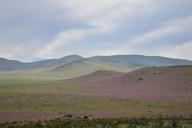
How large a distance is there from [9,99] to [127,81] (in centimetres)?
3265

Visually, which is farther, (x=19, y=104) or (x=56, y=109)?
(x=19, y=104)

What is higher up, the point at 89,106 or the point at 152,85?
the point at 152,85

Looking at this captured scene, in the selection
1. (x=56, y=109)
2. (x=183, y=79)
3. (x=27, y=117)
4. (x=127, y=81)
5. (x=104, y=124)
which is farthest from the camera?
(x=127, y=81)

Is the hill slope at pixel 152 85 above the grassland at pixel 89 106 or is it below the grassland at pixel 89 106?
above

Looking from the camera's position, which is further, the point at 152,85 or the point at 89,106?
the point at 152,85

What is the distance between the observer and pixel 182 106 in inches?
1574

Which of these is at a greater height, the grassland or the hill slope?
the hill slope

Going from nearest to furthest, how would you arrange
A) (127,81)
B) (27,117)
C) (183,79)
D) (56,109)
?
(27,117)
(56,109)
(183,79)
(127,81)

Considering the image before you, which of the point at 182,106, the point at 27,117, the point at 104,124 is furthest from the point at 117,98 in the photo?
the point at 104,124

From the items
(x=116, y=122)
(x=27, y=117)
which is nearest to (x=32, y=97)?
(x=27, y=117)

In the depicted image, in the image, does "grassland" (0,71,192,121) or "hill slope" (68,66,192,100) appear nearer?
"grassland" (0,71,192,121)

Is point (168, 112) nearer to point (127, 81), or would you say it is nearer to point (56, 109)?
point (56, 109)

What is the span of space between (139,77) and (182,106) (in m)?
35.1

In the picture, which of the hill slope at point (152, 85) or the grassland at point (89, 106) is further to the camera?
the hill slope at point (152, 85)
